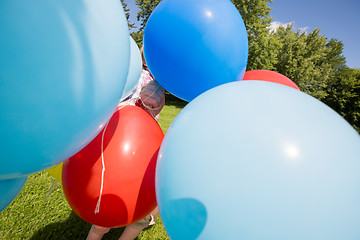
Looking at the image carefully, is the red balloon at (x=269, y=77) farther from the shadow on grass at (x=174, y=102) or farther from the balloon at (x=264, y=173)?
the shadow on grass at (x=174, y=102)

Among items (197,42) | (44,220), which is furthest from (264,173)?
(44,220)

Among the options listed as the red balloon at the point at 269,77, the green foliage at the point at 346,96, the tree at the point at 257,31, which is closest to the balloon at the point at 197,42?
the red balloon at the point at 269,77

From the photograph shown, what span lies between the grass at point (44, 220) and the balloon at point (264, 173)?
6.43ft

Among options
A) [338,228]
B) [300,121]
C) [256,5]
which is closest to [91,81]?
[300,121]

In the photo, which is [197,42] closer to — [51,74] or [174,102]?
[51,74]

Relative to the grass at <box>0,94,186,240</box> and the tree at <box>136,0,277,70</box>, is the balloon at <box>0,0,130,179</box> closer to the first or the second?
the grass at <box>0,94,186,240</box>

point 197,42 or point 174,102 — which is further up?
point 197,42

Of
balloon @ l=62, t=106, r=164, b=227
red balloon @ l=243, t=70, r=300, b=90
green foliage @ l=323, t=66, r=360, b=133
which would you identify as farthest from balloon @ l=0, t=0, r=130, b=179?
green foliage @ l=323, t=66, r=360, b=133

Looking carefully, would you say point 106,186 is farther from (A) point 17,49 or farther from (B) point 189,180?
(A) point 17,49

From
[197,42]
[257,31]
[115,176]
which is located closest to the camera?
[115,176]

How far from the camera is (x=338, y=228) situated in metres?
0.71

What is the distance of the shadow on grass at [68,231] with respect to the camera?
85.9 inches

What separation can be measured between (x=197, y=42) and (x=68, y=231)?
249cm

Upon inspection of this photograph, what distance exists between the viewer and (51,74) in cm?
72
